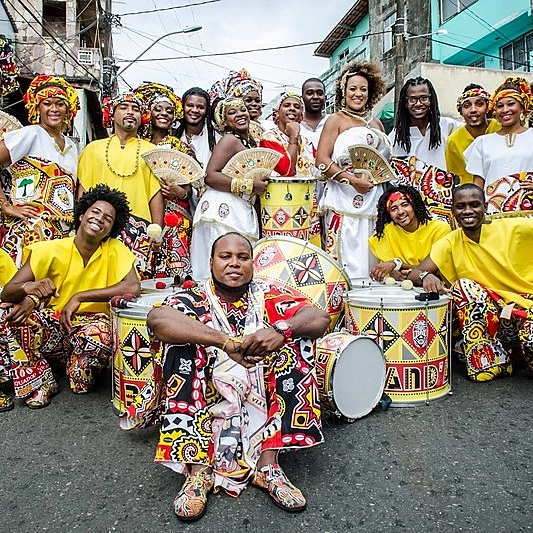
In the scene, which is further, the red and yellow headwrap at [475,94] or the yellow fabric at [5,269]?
the red and yellow headwrap at [475,94]

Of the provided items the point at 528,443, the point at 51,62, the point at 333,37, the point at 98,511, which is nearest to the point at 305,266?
the point at 528,443

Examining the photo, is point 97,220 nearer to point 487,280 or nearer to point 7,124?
point 7,124

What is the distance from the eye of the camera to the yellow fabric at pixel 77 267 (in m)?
3.55

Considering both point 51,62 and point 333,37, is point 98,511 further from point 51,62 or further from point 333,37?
point 333,37

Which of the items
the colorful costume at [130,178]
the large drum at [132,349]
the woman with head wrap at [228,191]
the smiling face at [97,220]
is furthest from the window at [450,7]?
the large drum at [132,349]

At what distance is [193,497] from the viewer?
2.29m

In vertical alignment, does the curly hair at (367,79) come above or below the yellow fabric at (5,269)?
above

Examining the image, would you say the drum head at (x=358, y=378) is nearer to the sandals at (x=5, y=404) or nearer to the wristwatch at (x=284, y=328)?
the wristwatch at (x=284, y=328)

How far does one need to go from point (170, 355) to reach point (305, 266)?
1.32m

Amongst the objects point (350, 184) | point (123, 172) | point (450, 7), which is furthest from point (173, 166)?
point (450, 7)

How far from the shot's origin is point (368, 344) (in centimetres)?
320

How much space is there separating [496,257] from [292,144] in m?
1.80

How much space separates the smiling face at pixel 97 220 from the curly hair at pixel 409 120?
109 inches

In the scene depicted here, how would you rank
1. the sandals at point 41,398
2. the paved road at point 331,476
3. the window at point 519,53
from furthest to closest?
the window at point 519,53 → the sandals at point 41,398 → the paved road at point 331,476
